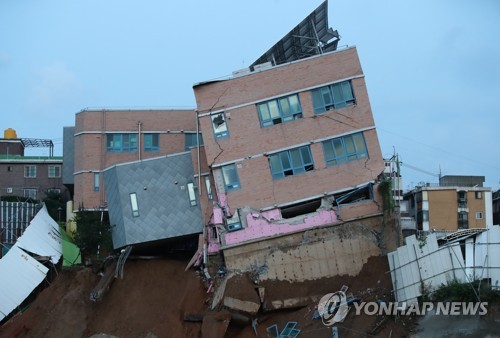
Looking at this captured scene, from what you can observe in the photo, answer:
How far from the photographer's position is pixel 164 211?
1316 inches

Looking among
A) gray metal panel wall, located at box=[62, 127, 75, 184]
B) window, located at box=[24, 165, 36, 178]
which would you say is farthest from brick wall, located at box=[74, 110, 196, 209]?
window, located at box=[24, 165, 36, 178]

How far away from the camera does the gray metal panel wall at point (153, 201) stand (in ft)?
108

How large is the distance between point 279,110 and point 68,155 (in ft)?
60.2

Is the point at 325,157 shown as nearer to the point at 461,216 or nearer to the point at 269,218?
the point at 269,218

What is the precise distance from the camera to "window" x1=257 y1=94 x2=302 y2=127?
1246 inches

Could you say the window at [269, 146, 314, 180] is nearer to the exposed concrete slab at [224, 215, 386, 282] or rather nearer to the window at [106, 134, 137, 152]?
the exposed concrete slab at [224, 215, 386, 282]

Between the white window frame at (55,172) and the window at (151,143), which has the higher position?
the white window frame at (55,172)

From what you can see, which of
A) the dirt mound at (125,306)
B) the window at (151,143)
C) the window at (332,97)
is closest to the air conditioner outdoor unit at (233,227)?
the dirt mound at (125,306)

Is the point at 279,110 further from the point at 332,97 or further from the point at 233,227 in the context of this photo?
the point at 233,227

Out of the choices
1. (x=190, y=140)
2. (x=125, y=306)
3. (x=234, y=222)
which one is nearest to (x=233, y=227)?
(x=234, y=222)

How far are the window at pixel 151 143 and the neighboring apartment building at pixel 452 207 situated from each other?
30618 mm

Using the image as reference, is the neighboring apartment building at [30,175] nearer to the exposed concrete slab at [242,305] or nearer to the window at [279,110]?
the window at [279,110]

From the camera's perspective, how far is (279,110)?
104 feet

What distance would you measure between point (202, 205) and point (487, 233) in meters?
14.5
